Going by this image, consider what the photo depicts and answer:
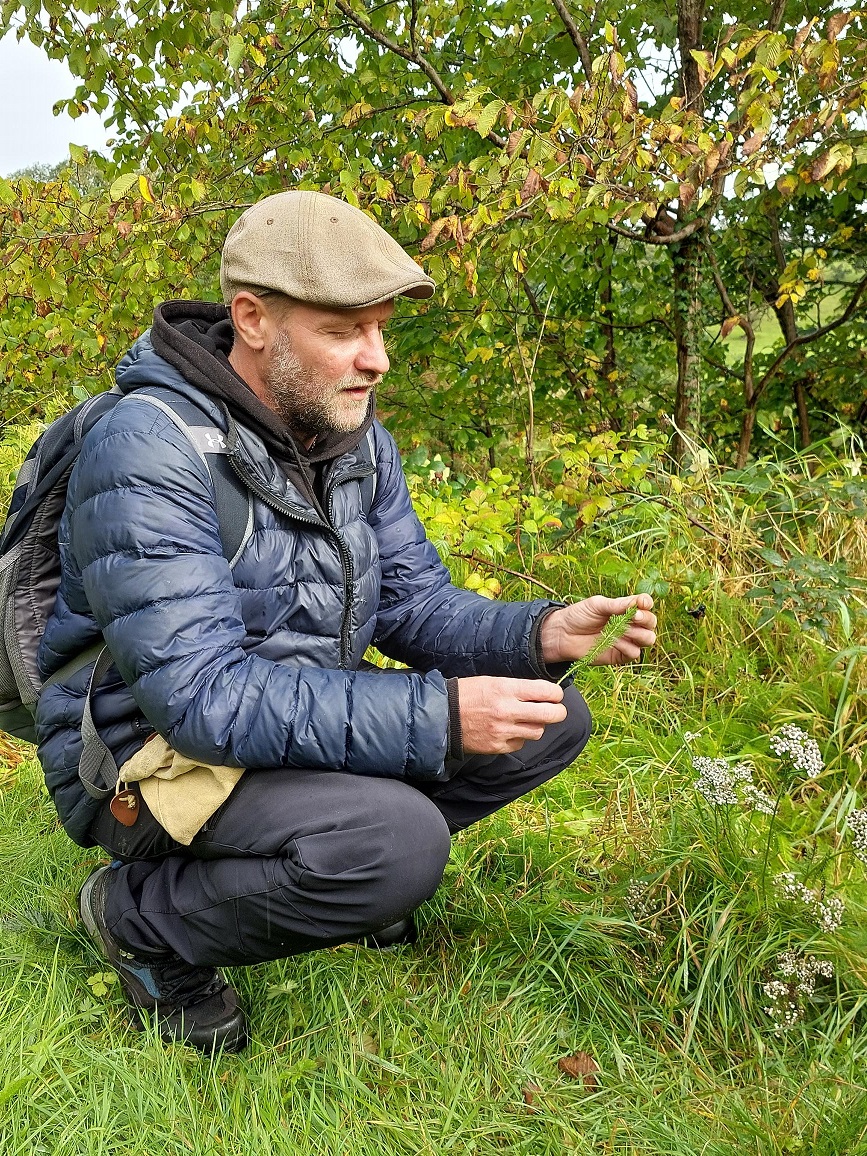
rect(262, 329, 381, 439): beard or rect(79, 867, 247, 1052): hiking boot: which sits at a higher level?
rect(262, 329, 381, 439): beard

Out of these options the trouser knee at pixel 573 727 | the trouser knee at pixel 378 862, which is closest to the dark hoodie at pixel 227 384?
the trouser knee at pixel 378 862

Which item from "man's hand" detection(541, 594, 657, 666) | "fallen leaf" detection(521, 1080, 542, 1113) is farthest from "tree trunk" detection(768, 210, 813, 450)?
"fallen leaf" detection(521, 1080, 542, 1113)

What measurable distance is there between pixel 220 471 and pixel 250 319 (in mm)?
341

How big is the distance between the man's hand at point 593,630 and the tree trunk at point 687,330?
115 inches

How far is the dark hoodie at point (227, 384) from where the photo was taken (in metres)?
1.91

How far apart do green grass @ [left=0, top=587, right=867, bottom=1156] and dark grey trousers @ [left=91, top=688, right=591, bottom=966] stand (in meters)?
0.23

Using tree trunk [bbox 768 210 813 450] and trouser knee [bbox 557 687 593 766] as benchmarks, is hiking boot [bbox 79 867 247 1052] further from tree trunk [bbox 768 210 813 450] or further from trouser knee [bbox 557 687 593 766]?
tree trunk [bbox 768 210 813 450]

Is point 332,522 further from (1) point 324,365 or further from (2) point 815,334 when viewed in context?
(2) point 815,334

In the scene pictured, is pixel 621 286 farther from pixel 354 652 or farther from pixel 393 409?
pixel 354 652

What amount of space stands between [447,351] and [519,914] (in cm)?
319

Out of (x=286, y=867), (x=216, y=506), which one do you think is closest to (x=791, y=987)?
(x=286, y=867)

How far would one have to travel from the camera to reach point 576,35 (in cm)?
413

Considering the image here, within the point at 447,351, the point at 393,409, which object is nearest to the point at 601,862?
the point at 447,351

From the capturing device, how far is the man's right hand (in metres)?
1.76
